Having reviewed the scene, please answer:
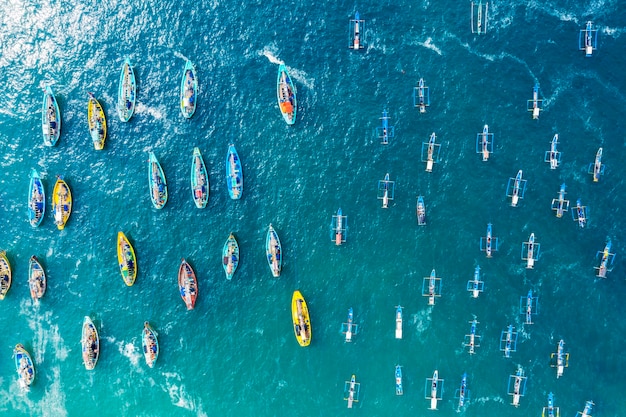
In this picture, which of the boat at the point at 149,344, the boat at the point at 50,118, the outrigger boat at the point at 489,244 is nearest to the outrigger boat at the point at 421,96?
the outrigger boat at the point at 489,244

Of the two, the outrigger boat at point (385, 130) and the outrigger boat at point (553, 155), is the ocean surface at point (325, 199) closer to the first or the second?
the outrigger boat at point (553, 155)

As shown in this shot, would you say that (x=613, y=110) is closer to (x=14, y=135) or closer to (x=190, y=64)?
(x=190, y=64)

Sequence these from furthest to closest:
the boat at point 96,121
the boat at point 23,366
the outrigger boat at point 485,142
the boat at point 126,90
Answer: the boat at point 23,366 → the boat at point 126,90 → the boat at point 96,121 → the outrigger boat at point 485,142

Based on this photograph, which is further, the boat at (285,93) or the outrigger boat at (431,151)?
the outrigger boat at (431,151)

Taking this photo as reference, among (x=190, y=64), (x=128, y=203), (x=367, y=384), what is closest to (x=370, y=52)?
(x=190, y=64)

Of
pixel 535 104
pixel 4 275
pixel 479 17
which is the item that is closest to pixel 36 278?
pixel 4 275

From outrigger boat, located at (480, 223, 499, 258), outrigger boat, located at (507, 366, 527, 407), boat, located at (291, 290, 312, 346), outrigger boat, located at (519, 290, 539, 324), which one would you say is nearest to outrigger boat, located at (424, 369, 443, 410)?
outrigger boat, located at (507, 366, 527, 407)
